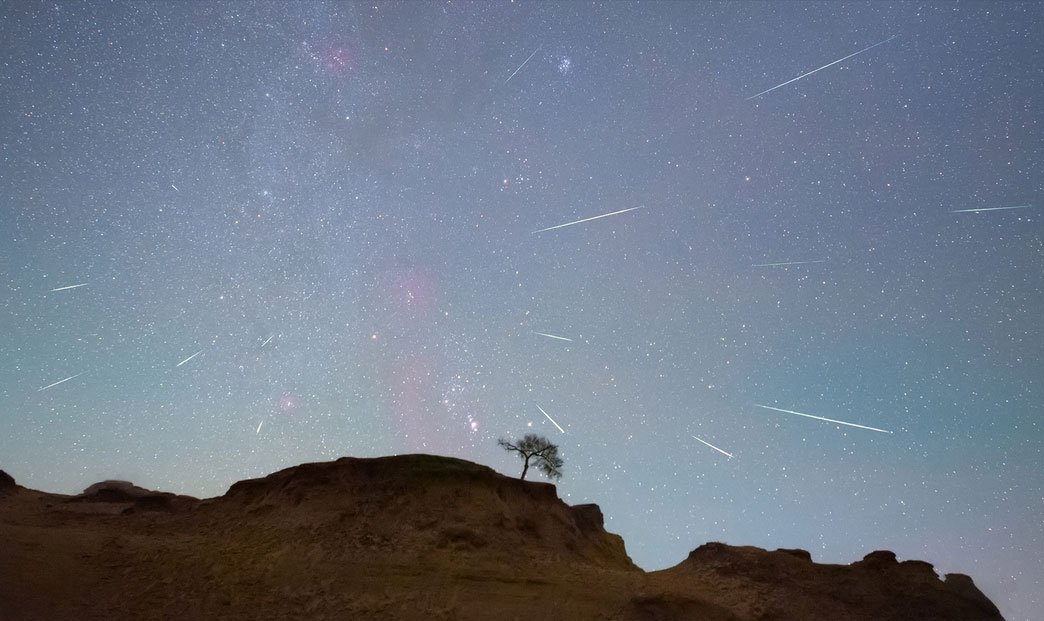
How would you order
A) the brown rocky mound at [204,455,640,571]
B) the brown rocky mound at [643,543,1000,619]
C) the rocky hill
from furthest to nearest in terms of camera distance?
the brown rocky mound at [204,455,640,571], the brown rocky mound at [643,543,1000,619], the rocky hill

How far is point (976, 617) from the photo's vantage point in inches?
1061

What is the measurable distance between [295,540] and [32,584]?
1060cm

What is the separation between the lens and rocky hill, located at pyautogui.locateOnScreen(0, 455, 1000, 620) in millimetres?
23438

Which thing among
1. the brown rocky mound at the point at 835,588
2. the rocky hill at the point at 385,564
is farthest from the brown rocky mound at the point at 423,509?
the brown rocky mound at the point at 835,588


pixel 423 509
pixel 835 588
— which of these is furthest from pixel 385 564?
pixel 835 588

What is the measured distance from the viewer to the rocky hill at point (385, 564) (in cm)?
2344

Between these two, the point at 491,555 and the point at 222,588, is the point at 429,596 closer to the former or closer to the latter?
the point at 491,555

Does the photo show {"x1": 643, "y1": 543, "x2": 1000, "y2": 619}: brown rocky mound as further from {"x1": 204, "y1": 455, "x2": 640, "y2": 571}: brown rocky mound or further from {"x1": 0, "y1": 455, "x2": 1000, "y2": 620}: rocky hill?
{"x1": 204, "y1": 455, "x2": 640, "y2": 571}: brown rocky mound

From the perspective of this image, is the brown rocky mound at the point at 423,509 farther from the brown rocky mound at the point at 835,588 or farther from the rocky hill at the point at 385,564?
the brown rocky mound at the point at 835,588

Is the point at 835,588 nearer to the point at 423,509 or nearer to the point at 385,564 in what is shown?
the point at 423,509

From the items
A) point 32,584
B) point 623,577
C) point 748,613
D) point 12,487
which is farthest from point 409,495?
point 12,487

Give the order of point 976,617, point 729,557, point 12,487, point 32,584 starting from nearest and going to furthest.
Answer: point 32,584 < point 976,617 < point 729,557 < point 12,487

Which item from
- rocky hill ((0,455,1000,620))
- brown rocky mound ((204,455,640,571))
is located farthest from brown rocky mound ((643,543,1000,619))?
brown rocky mound ((204,455,640,571))

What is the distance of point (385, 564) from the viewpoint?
26.0 meters
